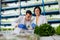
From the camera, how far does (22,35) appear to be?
2.26 metres

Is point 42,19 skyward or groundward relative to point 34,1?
groundward

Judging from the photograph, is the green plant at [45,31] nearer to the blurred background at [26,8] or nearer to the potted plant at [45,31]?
the potted plant at [45,31]

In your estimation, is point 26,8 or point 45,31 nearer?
point 45,31

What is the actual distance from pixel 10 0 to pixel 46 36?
12.8ft

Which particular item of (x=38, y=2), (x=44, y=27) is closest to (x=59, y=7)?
(x=38, y=2)

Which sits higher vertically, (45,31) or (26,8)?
(26,8)

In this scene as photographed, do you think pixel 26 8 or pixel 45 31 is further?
pixel 26 8

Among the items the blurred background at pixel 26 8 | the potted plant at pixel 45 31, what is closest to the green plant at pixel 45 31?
the potted plant at pixel 45 31

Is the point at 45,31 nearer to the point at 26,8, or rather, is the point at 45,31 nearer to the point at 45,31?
the point at 45,31

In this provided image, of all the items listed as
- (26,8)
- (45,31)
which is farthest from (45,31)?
(26,8)

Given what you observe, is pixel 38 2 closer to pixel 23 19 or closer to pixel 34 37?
pixel 23 19

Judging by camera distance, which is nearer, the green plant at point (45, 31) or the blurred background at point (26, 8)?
the green plant at point (45, 31)

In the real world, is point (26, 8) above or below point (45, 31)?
above

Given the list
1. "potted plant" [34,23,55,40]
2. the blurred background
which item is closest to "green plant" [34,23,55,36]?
"potted plant" [34,23,55,40]
